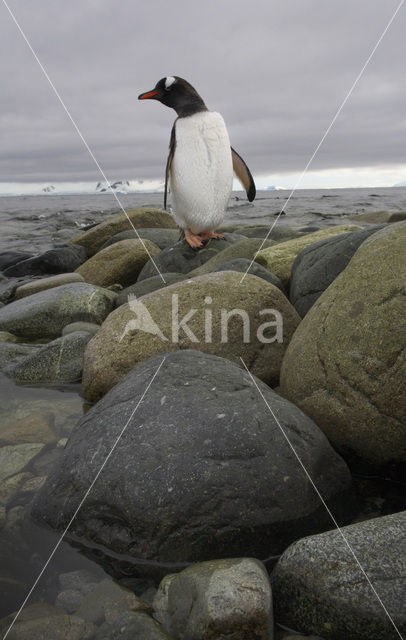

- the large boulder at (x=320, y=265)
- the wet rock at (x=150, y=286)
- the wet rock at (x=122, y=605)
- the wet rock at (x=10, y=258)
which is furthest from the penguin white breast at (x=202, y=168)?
the wet rock at (x=10, y=258)

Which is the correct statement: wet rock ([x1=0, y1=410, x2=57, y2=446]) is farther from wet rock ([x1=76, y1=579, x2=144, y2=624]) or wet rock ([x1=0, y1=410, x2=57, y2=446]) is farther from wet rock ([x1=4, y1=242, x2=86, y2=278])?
wet rock ([x1=4, y1=242, x2=86, y2=278])

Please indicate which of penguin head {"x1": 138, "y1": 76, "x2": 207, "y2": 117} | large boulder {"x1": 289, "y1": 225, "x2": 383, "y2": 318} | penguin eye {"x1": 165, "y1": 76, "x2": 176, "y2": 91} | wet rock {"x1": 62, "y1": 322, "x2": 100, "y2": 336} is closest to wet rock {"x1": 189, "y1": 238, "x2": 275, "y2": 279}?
large boulder {"x1": 289, "y1": 225, "x2": 383, "y2": 318}

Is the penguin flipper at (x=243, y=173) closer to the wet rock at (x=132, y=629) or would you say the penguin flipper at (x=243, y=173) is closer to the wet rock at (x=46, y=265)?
the wet rock at (x=46, y=265)

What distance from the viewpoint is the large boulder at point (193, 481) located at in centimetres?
221

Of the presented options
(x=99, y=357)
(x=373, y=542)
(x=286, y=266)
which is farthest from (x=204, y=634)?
(x=286, y=266)

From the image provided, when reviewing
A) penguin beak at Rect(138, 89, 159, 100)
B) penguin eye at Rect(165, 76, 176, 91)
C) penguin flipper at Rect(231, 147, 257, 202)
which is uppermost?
penguin eye at Rect(165, 76, 176, 91)

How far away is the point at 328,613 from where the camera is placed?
1.80 metres

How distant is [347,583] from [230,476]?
66 centimetres

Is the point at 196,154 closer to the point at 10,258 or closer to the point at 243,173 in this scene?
the point at 243,173

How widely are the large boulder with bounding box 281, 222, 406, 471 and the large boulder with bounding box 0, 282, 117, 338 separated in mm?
3341

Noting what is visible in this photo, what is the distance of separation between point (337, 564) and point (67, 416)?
7.50ft

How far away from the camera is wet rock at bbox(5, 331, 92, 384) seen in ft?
14.1

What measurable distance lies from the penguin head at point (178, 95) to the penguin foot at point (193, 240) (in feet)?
4.59

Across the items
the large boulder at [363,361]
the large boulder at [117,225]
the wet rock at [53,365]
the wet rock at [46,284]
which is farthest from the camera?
the large boulder at [117,225]
